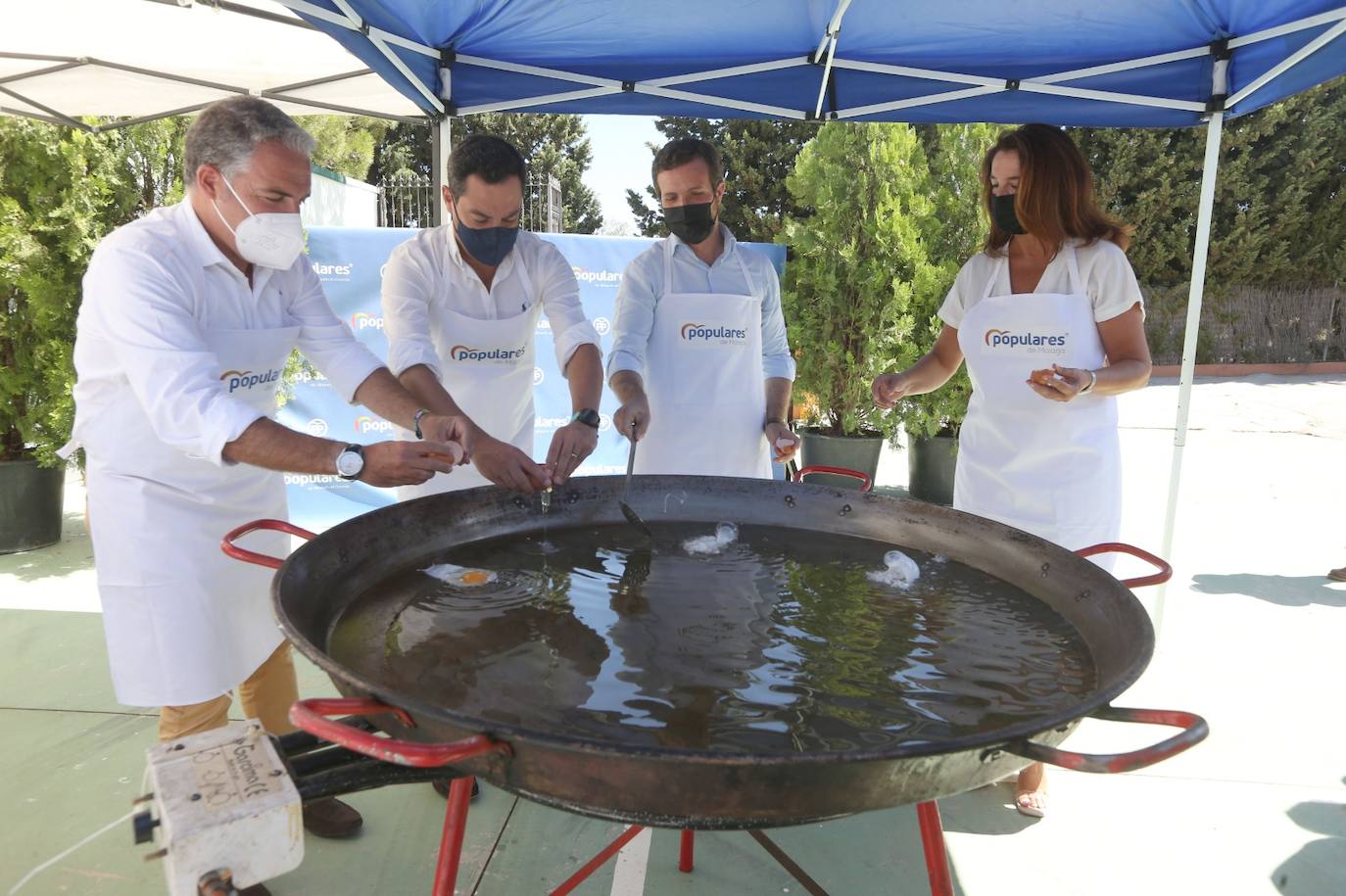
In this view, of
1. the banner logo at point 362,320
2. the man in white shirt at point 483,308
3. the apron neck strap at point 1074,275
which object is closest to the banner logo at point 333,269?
the banner logo at point 362,320

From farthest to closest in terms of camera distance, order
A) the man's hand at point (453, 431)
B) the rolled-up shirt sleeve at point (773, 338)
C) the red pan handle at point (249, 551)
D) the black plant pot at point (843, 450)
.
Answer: the black plant pot at point (843, 450) < the rolled-up shirt sleeve at point (773, 338) < the man's hand at point (453, 431) < the red pan handle at point (249, 551)

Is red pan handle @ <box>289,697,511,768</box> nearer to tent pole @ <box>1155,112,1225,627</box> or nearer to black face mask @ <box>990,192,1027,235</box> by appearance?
black face mask @ <box>990,192,1027,235</box>

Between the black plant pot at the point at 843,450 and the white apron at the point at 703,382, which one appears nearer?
the white apron at the point at 703,382

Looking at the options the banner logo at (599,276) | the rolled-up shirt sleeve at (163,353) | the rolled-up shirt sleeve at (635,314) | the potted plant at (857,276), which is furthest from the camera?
the potted plant at (857,276)

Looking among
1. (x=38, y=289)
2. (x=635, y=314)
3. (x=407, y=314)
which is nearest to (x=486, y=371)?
(x=407, y=314)

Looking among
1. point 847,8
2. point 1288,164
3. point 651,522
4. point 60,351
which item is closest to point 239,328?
point 651,522

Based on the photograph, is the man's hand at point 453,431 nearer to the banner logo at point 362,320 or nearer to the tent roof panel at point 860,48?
the tent roof panel at point 860,48

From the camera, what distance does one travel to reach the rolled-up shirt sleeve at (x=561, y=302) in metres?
2.82

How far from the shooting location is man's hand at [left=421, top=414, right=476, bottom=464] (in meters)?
2.01

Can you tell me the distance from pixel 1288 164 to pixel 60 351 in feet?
61.3

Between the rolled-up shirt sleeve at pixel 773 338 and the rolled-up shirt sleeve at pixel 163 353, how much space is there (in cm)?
A: 202

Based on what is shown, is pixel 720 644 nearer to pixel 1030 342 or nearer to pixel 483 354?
pixel 1030 342

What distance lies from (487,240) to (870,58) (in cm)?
202

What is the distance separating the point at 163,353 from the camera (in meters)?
1.70
